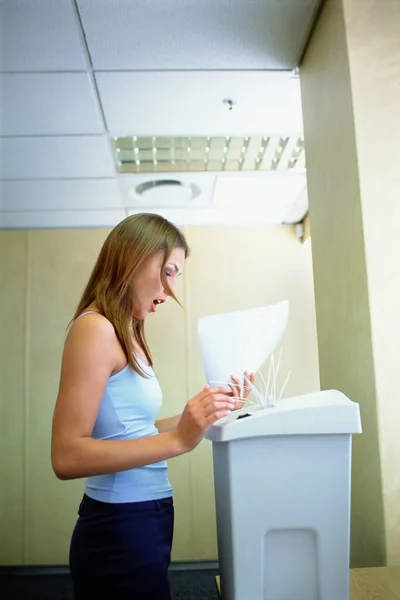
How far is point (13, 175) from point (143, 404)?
2.03m

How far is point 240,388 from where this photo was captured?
106cm

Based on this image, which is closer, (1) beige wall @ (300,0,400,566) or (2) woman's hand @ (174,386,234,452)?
(2) woman's hand @ (174,386,234,452)

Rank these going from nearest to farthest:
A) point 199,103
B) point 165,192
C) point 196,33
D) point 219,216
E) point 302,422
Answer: point 302,422 < point 196,33 < point 199,103 < point 165,192 < point 219,216

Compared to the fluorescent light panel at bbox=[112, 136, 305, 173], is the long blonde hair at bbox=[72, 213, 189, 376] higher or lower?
lower

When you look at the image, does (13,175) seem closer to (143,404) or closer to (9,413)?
(9,413)

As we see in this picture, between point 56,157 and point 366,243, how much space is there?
1.72 m

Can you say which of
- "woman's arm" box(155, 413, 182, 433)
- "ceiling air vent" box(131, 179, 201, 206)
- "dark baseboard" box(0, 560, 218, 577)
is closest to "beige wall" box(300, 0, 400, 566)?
"woman's arm" box(155, 413, 182, 433)

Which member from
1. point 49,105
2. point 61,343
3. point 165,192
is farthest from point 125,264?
point 61,343

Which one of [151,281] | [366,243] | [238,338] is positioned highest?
[366,243]

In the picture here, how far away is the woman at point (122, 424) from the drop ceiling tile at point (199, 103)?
104 centimetres

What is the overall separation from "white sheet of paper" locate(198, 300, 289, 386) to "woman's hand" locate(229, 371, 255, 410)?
0.01m

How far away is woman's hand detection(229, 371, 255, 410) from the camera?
103 centimetres

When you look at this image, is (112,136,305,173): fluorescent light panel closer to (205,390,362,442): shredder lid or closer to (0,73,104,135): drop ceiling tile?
(0,73,104,135): drop ceiling tile

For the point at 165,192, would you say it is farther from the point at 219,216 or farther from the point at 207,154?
the point at 219,216
